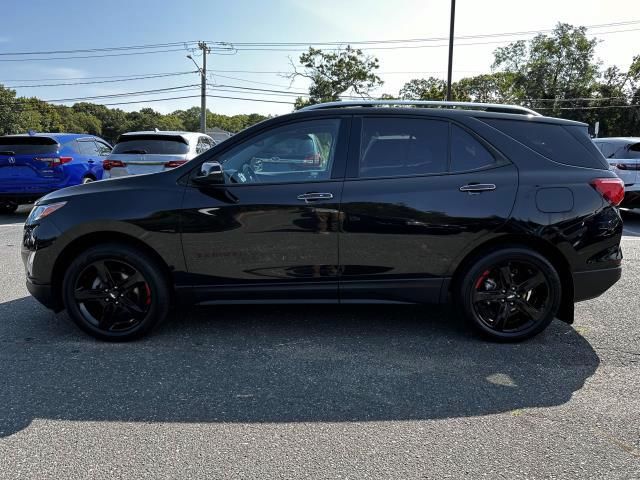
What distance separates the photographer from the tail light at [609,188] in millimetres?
3678

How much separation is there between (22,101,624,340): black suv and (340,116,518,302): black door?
0.03 ft

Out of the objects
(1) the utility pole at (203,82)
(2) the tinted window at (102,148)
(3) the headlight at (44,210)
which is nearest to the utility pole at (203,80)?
(1) the utility pole at (203,82)

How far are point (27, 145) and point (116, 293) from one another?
8357 mm

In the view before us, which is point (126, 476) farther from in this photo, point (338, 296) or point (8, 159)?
point (8, 159)

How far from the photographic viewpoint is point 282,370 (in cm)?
333

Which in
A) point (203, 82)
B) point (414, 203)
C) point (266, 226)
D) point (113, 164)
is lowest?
point (266, 226)

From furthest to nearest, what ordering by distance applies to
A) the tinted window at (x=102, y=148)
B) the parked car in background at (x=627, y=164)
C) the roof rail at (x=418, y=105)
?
the tinted window at (x=102, y=148) → the parked car in background at (x=627, y=164) → the roof rail at (x=418, y=105)

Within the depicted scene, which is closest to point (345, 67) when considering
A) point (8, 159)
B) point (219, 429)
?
point (8, 159)

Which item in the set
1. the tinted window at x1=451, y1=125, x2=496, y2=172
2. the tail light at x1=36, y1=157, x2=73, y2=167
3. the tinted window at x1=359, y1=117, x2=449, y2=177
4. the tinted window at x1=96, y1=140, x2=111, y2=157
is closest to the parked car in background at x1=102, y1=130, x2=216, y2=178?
the tail light at x1=36, y1=157, x2=73, y2=167

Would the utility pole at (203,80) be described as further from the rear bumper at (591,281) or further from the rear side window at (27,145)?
the rear bumper at (591,281)

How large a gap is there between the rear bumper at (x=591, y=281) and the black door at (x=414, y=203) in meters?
0.76

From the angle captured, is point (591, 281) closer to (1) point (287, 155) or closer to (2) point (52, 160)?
(1) point (287, 155)

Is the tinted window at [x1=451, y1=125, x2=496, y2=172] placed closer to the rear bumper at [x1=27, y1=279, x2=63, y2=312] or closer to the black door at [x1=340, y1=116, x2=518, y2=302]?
the black door at [x1=340, y1=116, x2=518, y2=302]

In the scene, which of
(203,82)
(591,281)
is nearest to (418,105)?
(591,281)
